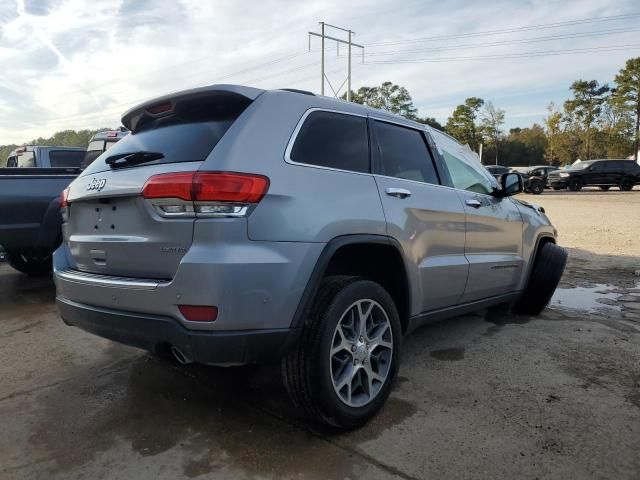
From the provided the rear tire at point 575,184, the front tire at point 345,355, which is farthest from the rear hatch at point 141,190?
the rear tire at point 575,184

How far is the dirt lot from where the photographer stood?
2.60 m

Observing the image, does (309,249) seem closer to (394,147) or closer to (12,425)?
(394,147)

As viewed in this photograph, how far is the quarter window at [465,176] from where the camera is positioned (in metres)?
4.12

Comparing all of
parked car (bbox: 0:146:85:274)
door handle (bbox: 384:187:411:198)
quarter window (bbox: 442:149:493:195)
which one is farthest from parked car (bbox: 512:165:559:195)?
door handle (bbox: 384:187:411:198)

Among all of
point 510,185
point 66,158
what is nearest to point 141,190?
point 510,185

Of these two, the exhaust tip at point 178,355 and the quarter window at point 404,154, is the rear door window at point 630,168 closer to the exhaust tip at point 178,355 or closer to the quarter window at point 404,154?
the quarter window at point 404,154

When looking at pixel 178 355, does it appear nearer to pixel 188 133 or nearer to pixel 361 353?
pixel 361 353

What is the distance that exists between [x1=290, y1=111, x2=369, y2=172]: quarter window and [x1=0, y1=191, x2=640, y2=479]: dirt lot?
1.46 metres

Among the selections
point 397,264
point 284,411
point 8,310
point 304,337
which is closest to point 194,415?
point 284,411

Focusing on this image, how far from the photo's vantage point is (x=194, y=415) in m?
3.14

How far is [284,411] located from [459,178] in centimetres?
221

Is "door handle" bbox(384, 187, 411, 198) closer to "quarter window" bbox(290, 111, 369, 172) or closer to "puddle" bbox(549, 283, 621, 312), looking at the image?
"quarter window" bbox(290, 111, 369, 172)

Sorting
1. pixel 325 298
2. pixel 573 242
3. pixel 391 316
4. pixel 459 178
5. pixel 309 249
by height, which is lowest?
pixel 573 242

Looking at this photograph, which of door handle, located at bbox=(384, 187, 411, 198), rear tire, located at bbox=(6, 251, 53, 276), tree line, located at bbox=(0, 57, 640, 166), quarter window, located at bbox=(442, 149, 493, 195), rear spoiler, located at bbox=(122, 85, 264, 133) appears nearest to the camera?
rear spoiler, located at bbox=(122, 85, 264, 133)
